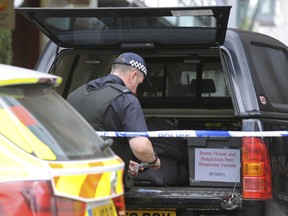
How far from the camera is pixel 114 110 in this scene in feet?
18.2

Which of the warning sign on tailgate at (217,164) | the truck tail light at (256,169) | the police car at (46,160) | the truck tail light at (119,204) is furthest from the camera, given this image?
the warning sign on tailgate at (217,164)

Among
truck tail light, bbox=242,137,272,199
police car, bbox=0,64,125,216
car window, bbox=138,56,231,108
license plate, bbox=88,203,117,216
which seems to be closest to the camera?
police car, bbox=0,64,125,216

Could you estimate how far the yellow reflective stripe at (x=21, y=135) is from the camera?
3.57 meters

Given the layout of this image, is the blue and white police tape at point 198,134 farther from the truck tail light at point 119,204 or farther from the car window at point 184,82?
the car window at point 184,82

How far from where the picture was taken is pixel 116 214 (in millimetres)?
4020

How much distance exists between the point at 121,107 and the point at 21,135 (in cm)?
198

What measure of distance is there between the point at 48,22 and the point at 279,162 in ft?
6.83

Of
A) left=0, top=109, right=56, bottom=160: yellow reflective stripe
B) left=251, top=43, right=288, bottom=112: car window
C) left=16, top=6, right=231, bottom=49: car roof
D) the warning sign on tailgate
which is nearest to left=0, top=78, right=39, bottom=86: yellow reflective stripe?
left=0, top=109, right=56, bottom=160: yellow reflective stripe

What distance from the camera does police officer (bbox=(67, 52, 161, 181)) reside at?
5488 millimetres

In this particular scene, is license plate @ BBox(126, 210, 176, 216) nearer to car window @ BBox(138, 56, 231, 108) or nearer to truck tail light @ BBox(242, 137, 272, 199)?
truck tail light @ BBox(242, 137, 272, 199)

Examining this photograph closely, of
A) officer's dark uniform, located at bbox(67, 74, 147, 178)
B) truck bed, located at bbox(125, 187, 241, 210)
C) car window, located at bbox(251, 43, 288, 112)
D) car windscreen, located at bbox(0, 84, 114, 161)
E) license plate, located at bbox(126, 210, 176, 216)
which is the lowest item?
license plate, located at bbox(126, 210, 176, 216)

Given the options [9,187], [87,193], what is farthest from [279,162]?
[9,187]

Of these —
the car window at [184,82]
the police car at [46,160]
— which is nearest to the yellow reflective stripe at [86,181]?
the police car at [46,160]

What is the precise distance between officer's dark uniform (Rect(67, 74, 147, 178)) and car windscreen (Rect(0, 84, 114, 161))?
52.8 inches
